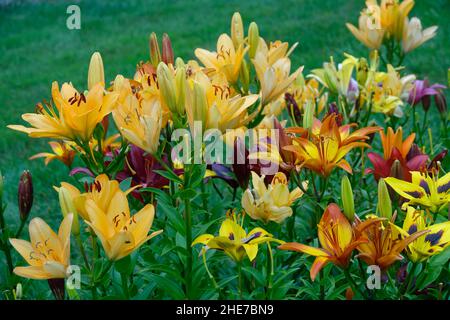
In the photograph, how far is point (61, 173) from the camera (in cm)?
298

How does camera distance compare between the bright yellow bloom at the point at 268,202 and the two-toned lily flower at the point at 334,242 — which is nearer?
the two-toned lily flower at the point at 334,242

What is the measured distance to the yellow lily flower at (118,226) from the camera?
102cm

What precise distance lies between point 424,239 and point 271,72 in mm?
457

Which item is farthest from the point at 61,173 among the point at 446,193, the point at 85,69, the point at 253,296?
the point at 446,193

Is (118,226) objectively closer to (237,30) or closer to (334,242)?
(334,242)

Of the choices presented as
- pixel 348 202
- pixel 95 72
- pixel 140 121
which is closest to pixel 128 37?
pixel 95 72

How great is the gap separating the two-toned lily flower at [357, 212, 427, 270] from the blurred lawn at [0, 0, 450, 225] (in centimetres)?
226

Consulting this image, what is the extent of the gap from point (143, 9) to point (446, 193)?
474 cm

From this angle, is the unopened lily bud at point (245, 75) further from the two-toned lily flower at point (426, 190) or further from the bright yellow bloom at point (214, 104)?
the two-toned lily flower at point (426, 190)

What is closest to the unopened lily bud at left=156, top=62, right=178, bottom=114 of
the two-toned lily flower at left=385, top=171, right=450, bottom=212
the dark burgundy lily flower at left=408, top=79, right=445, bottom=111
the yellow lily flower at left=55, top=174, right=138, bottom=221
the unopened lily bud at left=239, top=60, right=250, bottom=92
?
the yellow lily flower at left=55, top=174, right=138, bottom=221

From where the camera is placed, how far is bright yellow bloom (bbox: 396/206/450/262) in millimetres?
1058

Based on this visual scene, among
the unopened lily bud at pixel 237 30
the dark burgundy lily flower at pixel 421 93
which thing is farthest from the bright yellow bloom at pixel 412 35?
the unopened lily bud at pixel 237 30

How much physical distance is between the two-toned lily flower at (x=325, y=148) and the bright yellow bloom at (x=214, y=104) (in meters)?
0.12
